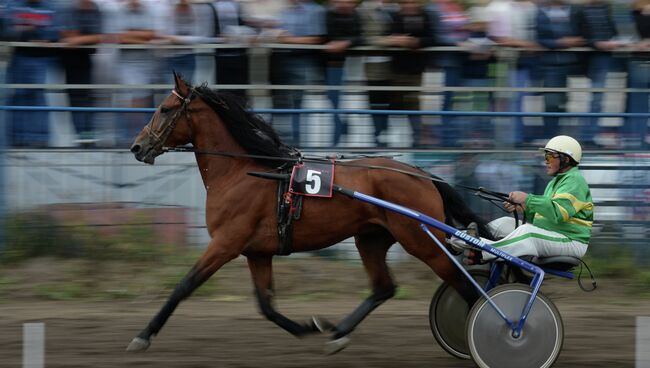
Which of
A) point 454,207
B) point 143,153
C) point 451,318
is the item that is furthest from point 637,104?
point 143,153

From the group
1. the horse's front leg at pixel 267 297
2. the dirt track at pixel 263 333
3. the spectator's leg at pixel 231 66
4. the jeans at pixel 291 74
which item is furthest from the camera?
the spectator's leg at pixel 231 66

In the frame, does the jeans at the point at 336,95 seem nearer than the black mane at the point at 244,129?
No

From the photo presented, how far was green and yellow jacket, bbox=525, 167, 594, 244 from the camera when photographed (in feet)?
19.3

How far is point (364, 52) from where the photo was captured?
960 centimetres

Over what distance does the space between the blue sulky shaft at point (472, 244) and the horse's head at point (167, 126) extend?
3.88 ft

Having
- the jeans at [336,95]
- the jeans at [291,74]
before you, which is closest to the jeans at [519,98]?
the jeans at [336,95]

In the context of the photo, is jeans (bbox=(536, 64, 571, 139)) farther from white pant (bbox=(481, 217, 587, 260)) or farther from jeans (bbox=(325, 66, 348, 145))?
white pant (bbox=(481, 217, 587, 260))

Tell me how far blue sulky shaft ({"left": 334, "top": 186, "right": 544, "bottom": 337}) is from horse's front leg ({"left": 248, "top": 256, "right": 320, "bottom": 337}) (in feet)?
2.59

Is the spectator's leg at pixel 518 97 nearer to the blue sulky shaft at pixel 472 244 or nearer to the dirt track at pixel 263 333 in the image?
the dirt track at pixel 263 333

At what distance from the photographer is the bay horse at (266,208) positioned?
6418mm

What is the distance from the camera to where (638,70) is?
9.89 meters

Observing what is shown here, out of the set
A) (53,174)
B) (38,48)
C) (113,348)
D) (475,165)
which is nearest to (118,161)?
(53,174)

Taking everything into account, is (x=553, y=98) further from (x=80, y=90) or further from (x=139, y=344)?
(x=139, y=344)

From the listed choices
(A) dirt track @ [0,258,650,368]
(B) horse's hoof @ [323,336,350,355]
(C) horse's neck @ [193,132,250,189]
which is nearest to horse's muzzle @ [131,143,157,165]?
(C) horse's neck @ [193,132,250,189]
